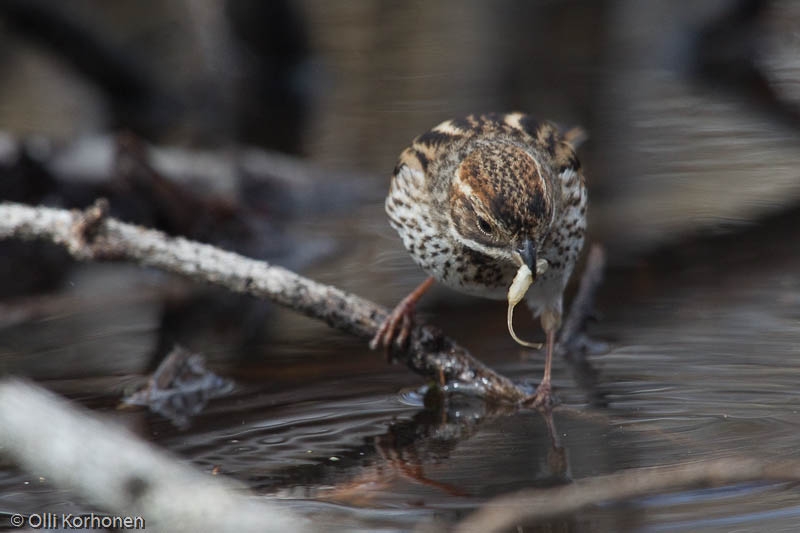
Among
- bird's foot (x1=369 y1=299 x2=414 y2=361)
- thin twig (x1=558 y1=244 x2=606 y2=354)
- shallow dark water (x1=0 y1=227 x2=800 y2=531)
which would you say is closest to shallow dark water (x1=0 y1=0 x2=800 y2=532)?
shallow dark water (x1=0 y1=227 x2=800 y2=531)

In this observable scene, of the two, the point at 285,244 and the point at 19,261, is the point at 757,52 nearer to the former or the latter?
the point at 285,244

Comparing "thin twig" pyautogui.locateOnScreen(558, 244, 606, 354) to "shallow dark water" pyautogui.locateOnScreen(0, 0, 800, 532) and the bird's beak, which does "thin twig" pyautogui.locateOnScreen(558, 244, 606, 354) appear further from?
the bird's beak

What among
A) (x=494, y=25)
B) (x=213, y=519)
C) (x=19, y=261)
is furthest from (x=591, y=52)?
(x=213, y=519)

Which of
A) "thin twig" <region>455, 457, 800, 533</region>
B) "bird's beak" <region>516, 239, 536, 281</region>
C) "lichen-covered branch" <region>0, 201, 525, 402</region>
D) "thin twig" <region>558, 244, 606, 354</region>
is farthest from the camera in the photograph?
"thin twig" <region>558, 244, 606, 354</region>

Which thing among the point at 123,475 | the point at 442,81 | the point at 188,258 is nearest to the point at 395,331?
the point at 188,258

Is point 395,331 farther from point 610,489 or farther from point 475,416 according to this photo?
point 610,489

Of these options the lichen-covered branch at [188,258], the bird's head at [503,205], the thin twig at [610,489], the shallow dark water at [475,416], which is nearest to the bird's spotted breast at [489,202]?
the bird's head at [503,205]

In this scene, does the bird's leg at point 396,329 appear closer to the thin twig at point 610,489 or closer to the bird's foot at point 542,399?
the bird's foot at point 542,399
